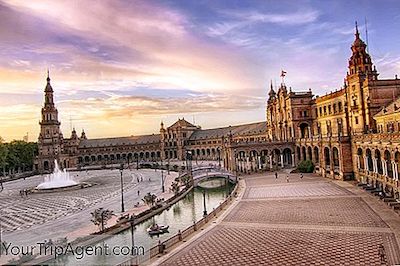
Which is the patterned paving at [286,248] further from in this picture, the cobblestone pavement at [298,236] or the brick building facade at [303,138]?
the brick building facade at [303,138]

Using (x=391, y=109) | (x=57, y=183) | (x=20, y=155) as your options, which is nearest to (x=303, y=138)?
(x=391, y=109)

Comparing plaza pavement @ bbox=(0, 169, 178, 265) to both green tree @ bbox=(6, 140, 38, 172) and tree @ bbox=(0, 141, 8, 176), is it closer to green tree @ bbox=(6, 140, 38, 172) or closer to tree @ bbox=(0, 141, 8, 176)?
tree @ bbox=(0, 141, 8, 176)

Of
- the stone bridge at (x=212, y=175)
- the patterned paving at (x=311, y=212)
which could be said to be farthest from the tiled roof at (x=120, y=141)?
the patterned paving at (x=311, y=212)

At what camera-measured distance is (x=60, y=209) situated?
52.2 meters

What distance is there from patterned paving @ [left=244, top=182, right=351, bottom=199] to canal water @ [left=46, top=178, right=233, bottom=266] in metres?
6.26

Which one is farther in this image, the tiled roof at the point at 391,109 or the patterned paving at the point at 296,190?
the tiled roof at the point at 391,109

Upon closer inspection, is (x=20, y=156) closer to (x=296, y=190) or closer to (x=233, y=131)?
(x=233, y=131)

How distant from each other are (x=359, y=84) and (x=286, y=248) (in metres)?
45.0

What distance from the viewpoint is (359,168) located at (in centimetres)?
5816

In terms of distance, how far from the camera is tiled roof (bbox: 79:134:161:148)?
154 m

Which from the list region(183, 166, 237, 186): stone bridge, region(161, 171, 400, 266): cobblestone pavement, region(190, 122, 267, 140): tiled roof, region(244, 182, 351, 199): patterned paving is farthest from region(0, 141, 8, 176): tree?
region(161, 171, 400, 266): cobblestone pavement

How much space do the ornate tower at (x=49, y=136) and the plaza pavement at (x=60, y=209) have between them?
60.2 m

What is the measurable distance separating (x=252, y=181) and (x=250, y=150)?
18.4 metres

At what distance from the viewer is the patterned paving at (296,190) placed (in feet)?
163
